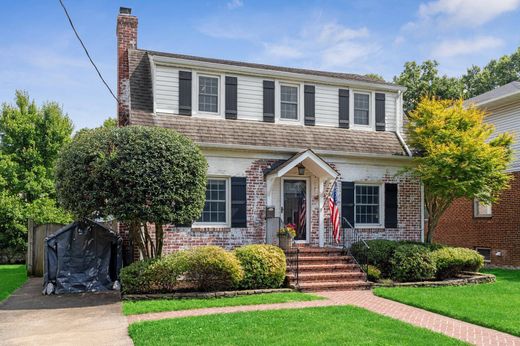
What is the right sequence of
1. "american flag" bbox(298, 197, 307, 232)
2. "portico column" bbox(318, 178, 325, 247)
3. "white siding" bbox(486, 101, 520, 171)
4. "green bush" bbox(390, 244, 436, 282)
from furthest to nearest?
"white siding" bbox(486, 101, 520, 171) < "american flag" bbox(298, 197, 307, 232) < "portico column" bbox(318, 178, 325, 247) < "green bush" bbox(390, 244, 436, 282)

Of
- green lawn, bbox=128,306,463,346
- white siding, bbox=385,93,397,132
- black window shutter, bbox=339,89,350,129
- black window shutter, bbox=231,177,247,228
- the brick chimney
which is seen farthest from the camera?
white siding, bbox=385,93,397,132

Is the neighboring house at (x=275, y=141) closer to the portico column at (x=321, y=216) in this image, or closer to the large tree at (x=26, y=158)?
the portico column at (x=321, y=216)

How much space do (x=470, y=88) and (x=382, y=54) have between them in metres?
25.4

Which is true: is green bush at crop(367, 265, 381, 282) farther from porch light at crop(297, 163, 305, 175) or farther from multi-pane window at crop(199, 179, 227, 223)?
multi-pane window at crop(199, 179, 227, 223)

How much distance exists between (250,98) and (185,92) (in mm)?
1990

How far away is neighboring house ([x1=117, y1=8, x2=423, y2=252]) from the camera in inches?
521

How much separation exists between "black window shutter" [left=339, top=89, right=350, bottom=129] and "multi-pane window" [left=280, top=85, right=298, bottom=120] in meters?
1.51

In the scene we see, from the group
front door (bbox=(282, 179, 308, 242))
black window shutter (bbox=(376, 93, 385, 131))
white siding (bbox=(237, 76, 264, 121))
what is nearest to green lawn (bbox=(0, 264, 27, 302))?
front door (bbox=(282, 179, 308, 242))

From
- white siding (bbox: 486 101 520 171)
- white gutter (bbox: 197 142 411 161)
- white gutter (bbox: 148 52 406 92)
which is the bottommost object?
white gutter (bbox: 197 142 411 161)

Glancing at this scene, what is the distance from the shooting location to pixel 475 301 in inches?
385

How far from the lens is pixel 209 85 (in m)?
14.1

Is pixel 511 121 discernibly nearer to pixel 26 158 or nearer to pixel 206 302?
pixel 206 302

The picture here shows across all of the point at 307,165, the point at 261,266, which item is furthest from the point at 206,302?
the point at 307,165

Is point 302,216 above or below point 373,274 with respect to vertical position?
above
